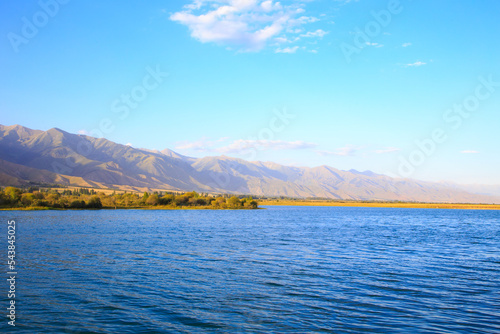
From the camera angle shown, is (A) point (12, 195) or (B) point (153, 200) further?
(B) point (153, 200)

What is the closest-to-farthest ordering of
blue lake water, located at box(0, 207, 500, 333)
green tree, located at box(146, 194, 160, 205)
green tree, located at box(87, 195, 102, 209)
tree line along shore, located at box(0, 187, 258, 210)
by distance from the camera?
blue lake water, located at box(0, 207, 500, 333) → tree line along shore, located at box(0, 187, 258, 210) → green tree, located at box(87, 195, 102, 209) → green tree, located at box(146, 194, 160, 205)

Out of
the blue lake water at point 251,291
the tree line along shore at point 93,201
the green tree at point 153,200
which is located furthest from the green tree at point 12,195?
the blue lake water at point 251,291

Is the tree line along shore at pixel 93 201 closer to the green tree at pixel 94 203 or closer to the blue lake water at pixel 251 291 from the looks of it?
the green tree at pixel 94 203

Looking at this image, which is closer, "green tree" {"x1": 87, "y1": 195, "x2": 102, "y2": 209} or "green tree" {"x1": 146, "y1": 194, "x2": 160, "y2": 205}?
"green tree" {"x1": 87, "y1": 195, "x2": 102, "y2": 209}

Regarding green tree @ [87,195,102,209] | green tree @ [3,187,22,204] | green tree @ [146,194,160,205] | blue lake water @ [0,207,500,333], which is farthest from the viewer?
green tree @ [146,194,160,205]

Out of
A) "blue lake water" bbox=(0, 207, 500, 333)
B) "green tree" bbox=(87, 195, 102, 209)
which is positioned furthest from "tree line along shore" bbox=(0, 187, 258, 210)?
"blue lake water" bbox=(0, 207, 500, 333)

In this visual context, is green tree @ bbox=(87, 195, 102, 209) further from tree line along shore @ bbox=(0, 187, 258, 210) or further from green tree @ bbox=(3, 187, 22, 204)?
green tree @ bbox=(3, 187, 22, 204)

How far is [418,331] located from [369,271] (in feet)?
43.8

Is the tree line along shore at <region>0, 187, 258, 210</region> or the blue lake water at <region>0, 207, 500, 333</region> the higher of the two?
the blue lake water at <region>0, 207, 500, 333</region>

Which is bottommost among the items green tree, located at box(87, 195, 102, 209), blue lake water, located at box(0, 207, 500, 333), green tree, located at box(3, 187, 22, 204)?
green tree, located at box(87, 195, 102, 209)

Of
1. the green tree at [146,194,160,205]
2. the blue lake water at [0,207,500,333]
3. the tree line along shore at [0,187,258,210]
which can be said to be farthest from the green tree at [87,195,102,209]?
the blue lake water at [0,207,500,333]

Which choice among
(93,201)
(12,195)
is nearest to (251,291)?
(12,195)

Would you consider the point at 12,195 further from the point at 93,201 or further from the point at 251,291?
the point at 251,291

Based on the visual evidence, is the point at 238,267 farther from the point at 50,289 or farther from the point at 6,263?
the point at 6,263
